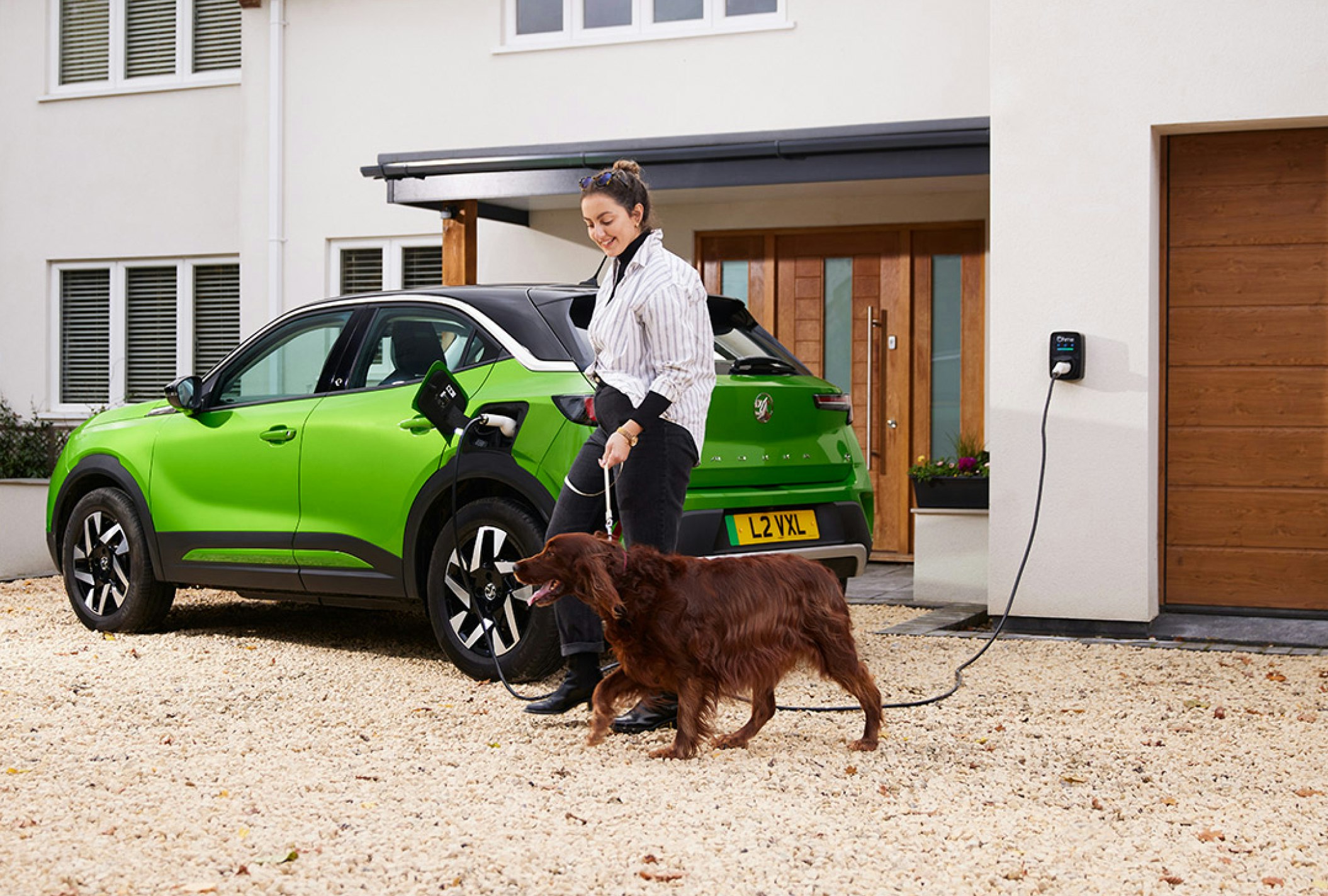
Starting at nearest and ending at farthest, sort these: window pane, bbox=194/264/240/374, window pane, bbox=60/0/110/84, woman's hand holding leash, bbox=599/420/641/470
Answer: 1. woman's hand holding leash, bbox=599/420/641/470
2. window pane, bbox=194/264/240/374
3. window pane, bbox=60/0/110/84

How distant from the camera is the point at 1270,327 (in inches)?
306

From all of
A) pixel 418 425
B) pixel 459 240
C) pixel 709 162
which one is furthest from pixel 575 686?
pixel 459 240

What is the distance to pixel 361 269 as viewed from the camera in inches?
500

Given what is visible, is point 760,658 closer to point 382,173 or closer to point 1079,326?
point 1079,326

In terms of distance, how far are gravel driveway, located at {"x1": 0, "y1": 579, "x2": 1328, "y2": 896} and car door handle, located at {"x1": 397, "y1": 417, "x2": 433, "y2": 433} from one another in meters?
1.07

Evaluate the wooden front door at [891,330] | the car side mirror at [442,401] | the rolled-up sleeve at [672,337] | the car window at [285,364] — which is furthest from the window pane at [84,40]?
the rolled-up sleeve at [672,337]

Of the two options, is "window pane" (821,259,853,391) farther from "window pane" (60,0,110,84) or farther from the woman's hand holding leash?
"window pane" (60,0,110,84)

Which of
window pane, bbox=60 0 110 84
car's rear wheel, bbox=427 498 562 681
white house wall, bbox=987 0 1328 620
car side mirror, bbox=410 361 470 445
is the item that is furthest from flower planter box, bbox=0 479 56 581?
white house wall, bbox=987 0 1328 620

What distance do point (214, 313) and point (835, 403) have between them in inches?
334

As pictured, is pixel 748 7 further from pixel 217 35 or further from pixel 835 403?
pixel 835 403

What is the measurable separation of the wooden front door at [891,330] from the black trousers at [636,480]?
6.14 m

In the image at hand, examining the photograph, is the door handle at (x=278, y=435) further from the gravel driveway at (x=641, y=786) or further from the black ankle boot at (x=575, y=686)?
the black ankle boot at (x=575, y=686)

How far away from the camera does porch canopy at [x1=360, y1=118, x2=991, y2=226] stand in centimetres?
936

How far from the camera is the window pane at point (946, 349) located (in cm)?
1096
